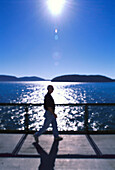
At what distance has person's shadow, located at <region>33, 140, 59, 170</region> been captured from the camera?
342cm

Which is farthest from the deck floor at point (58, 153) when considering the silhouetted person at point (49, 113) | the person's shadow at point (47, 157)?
the silhouetted person at point (49, 113)

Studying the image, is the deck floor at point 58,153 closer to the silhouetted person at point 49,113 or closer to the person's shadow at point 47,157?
the person's shadow at point 47,157

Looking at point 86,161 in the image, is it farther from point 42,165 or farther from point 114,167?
point 42,165

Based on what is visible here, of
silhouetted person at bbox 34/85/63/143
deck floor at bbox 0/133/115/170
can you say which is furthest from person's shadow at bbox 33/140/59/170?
silhouetted person at bbox 34/85/63/143

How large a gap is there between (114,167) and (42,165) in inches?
64.2

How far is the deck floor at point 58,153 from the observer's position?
136 inches

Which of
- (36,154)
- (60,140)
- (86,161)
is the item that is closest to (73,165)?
(86,161)

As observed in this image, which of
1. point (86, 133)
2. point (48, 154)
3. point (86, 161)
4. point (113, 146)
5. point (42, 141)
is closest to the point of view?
point (86, 161)

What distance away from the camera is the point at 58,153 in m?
4.03

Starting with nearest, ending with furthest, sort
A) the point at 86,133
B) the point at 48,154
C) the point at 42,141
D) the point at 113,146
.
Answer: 1. the point at 48,154
2. the point at 113,146
3. the point at 42,141
4. the point at 86,133

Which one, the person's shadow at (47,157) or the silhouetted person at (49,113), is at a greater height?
the silhouetted person at (49,113)

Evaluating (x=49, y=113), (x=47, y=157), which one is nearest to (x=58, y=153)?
(x=47, y=157)

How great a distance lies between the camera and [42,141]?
16.0 feet

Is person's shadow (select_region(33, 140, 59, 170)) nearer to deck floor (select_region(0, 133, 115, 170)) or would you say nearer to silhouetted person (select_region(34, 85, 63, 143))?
deck floor (select_region(0, 133, 115, 170))
